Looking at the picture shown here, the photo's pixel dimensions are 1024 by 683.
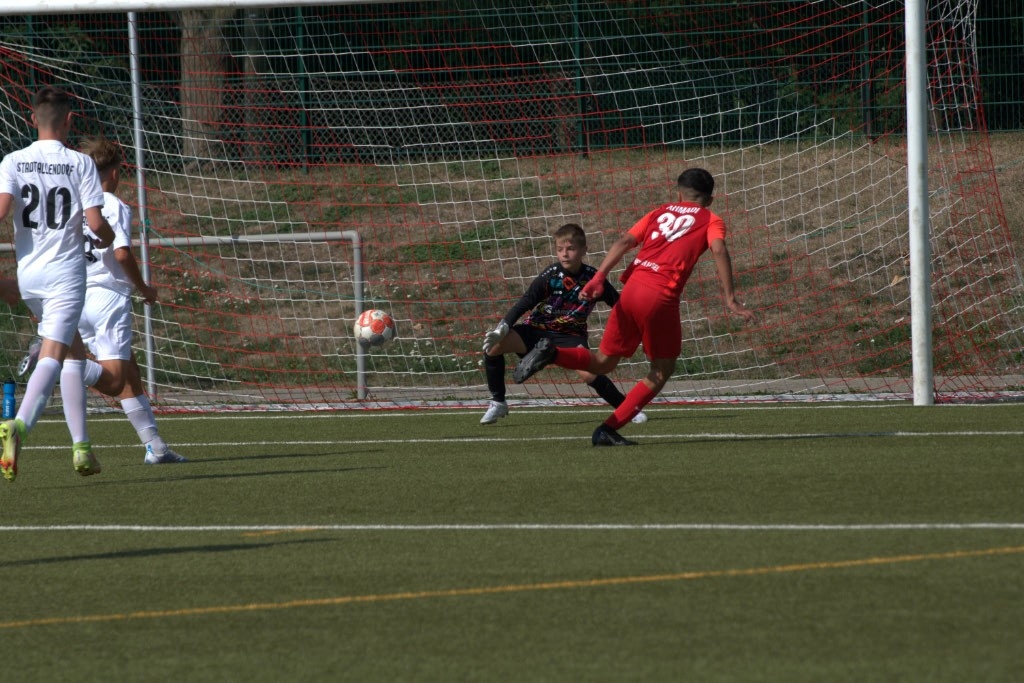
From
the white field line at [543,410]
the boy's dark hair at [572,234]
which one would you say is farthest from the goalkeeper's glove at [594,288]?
the white field line at [543,410]

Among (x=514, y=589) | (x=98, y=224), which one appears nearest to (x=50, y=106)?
(x=98, y=224)

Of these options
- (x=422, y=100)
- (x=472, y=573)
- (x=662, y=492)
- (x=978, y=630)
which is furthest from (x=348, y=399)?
(x=978, y=630)

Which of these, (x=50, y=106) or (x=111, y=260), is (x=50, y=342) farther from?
(x=111, y=260)

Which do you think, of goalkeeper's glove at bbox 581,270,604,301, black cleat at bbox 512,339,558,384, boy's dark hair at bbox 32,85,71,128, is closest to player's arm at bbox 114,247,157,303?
boy's dark hair at bbox 32,85,71,128

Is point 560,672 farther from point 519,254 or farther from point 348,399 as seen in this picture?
point 519,254

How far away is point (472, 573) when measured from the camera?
5.21 metres

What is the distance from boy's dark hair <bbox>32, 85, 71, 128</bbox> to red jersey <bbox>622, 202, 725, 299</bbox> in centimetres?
321

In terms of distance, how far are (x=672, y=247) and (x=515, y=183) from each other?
345 inches

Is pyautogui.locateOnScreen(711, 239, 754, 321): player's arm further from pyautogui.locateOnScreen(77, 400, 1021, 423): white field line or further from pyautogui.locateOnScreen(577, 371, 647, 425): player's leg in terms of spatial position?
pyautogui.locateOnScreen(77, 400, 1021, 423): white field line

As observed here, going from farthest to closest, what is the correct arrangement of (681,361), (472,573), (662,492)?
(681,361)
(662,492)
(472,573)

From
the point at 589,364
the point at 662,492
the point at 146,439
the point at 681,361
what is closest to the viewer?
the point at 662,492

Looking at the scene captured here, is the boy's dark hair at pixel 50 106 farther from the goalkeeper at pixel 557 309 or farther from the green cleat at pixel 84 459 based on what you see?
the goalkeeper at pixel 557 309

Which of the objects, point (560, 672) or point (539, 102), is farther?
point (539, 102)

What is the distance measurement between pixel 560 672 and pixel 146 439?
557cm
